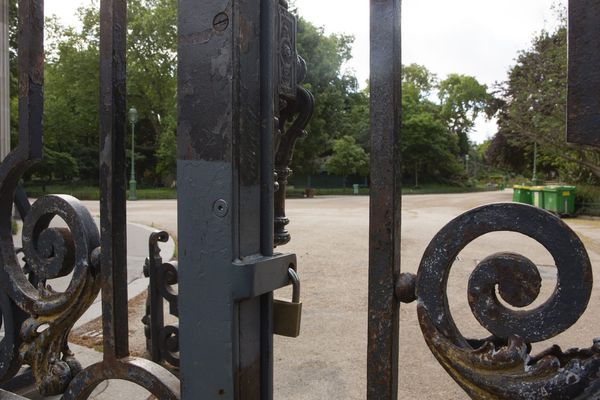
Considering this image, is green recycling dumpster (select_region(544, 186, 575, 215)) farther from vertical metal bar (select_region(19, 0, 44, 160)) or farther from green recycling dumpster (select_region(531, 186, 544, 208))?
vertical metal bar (select_region(19, 0, 44, 160))

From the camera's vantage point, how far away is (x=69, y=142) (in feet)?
120

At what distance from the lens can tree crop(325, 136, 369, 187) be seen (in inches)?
1444

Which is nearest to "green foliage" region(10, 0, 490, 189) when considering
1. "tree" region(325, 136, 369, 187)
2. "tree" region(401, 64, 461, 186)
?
"tree" region(325, 136, 369, 187)

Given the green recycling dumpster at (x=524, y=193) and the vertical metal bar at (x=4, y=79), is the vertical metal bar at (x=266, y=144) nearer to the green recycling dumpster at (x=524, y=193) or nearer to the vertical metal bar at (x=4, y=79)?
the vertical metal bar at (x=4, y=79)

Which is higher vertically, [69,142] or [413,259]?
[69,142]

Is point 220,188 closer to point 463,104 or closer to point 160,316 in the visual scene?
point 160,316

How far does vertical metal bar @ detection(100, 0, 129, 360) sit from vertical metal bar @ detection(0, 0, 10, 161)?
8.32m

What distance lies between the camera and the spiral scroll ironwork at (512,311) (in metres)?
0.74

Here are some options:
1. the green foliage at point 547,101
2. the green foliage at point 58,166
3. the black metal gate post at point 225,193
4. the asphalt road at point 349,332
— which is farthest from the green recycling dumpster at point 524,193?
the green foliage at point 58,166

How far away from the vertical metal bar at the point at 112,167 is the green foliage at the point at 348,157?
3552 cm

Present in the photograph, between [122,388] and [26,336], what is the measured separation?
1.81 meters

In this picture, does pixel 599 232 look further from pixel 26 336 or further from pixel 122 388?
pixel 26 336

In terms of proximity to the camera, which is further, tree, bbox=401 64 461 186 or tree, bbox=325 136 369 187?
tree, bbox=401 64 461 186

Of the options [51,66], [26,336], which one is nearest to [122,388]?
[26,336]
